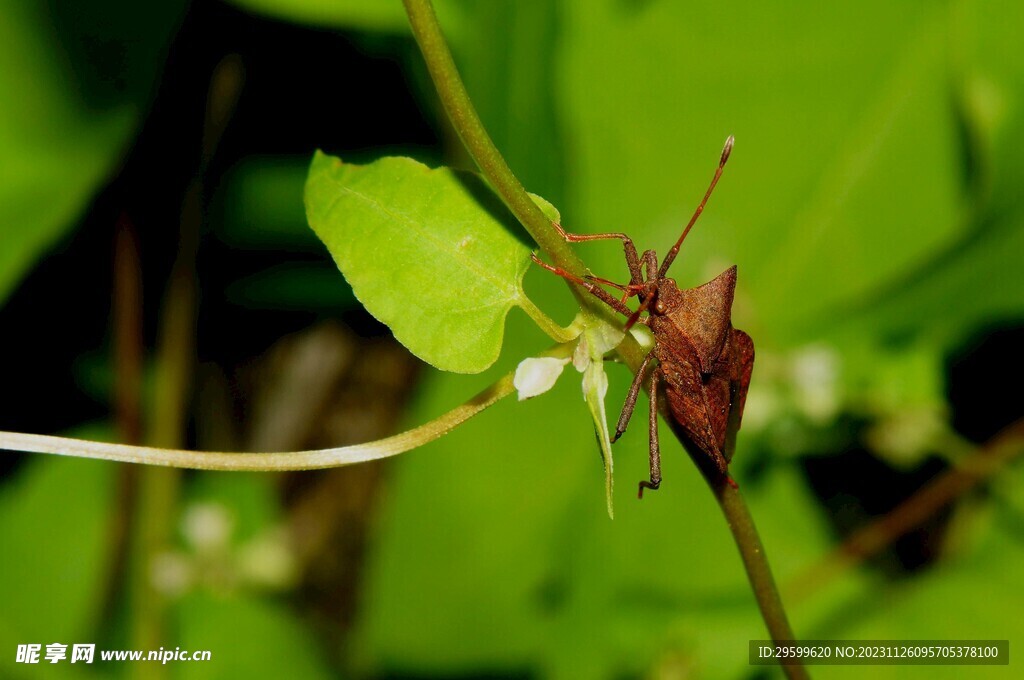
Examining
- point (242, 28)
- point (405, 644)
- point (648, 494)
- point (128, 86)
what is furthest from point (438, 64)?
point (405, 644)

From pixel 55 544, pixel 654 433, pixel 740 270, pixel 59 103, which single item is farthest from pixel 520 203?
pixel 55 544

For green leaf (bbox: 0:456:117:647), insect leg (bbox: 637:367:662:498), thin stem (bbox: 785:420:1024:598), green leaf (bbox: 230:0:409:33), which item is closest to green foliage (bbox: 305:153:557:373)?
insect leg (bbox: 637:367:662:498)

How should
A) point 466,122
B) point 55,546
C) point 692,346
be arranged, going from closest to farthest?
1. point 466,122
2. point 692,346
3. point 55,546

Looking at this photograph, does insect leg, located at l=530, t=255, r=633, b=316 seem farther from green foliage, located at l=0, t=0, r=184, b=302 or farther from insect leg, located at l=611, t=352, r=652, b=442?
green foliage, located at l=0, t=0, r=184, b=302

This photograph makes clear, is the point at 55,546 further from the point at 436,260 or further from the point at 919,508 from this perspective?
the point at 919,508

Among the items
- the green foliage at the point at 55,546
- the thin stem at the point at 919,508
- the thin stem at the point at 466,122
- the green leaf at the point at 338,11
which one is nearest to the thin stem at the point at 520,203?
the thin stem at the point at 466,122

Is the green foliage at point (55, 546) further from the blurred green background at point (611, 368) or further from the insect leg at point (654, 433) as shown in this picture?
the insect leg at point (654, 433)
